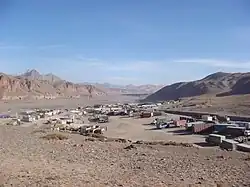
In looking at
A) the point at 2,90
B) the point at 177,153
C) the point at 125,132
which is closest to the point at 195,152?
the point at 177,153

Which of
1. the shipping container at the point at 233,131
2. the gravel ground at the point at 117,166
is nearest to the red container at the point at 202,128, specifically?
the shipping container at the point at 233,131

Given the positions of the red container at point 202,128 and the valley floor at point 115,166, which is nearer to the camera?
the valley floor at point 115,166

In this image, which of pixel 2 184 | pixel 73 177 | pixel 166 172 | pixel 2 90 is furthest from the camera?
pixel 2 90

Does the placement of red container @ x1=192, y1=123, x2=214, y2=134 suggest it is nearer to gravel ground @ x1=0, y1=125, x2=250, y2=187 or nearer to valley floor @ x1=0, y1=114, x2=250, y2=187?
gravel ground @ x1=0, y1=125, x2=250, y2=187

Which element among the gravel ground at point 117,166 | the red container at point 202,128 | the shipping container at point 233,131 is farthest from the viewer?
the red container at point 202,128

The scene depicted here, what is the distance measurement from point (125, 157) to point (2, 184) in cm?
873

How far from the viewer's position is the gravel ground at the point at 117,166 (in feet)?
51.2

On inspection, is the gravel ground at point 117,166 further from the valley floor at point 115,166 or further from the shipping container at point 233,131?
the shipping container at point 233,131

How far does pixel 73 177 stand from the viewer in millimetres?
16328

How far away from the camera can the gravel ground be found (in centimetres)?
1562

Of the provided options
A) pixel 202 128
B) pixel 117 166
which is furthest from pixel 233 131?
pixel 117 166

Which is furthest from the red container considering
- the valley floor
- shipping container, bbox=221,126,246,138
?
the valley floor

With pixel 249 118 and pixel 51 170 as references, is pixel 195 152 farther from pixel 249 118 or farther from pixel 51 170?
pixel 249 118

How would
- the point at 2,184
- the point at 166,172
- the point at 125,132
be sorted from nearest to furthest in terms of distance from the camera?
1. the point at 2,184
2. the point at 166,172
3. the point at 125,132
